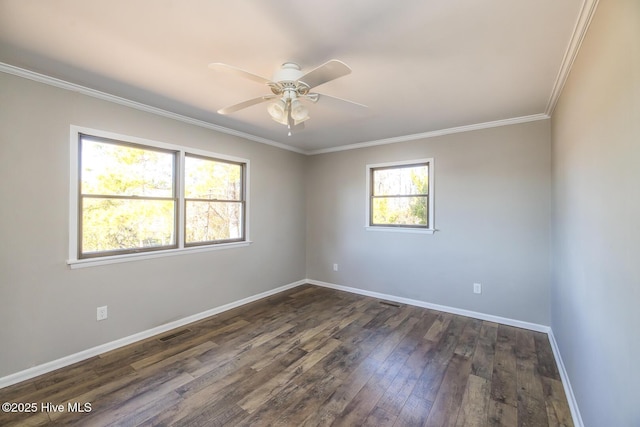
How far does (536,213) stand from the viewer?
3.14 meters

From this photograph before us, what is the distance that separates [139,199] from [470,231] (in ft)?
13.3

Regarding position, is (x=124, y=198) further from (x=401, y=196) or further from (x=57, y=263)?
(x=401, y=196)

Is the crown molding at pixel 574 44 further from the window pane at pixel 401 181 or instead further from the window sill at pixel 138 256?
the window sill at pixel 138 256

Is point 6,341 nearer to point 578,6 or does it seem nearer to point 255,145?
point 255,145

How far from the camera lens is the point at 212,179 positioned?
12.0ft

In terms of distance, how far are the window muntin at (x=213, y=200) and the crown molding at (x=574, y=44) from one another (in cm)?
365

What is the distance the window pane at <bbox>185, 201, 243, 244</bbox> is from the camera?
342cm

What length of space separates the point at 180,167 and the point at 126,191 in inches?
24.9

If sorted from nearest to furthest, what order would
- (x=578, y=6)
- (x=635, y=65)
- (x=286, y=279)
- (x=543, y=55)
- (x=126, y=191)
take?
(x=635, y=65), (x=578, y=6), (x=543, y=55), (x=126, y=191), (x=286, y=279)

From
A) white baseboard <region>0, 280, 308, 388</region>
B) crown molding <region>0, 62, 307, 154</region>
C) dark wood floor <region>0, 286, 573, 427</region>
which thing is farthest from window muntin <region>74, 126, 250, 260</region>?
dark wood floor <region>0, 286, 573, 427</region>

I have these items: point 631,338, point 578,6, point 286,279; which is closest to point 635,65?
point 578,6

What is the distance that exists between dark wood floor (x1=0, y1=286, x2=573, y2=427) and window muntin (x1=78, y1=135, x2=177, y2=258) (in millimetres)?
1094

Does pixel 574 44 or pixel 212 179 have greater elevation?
pixel 574 44

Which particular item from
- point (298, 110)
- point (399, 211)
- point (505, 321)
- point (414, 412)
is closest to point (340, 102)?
point (298, 110)
